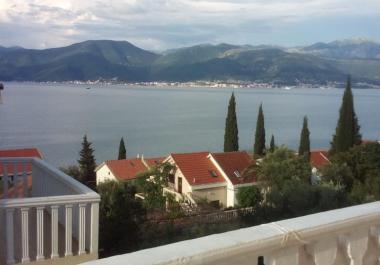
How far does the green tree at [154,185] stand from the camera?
22969 millimetres

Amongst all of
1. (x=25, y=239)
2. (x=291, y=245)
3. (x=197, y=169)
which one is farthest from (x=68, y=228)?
(x=197, y=169)

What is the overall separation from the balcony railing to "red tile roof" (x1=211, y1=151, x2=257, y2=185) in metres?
25.2

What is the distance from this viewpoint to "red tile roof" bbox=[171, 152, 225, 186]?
87.3 ft

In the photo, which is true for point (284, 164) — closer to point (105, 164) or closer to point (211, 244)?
point (105, 164)

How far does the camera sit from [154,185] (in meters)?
24.1

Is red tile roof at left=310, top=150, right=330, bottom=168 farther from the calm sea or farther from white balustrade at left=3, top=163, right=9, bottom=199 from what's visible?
white balustrade at left=3, top=163, right=9, bottom=199

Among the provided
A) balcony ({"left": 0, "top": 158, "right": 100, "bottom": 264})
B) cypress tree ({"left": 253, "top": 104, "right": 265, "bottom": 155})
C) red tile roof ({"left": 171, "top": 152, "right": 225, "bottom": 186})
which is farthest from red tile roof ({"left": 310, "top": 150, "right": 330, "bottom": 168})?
balcony ({"left": 0, "top": 158, "right": 100, "bottom": 264})

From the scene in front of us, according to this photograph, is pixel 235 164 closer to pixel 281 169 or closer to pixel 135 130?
pixel 281 169

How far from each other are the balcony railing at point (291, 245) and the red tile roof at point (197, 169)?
2428cm

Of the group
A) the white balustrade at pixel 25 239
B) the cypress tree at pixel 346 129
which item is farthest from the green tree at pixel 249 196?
the white balustrade at pixel 25 239

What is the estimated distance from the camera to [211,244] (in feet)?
4.65

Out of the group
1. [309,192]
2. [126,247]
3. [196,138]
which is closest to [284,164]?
[309,192]

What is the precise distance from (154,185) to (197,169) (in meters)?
4.09

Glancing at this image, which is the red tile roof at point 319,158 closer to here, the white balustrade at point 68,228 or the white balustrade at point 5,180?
the white balustrade at point 5,180
